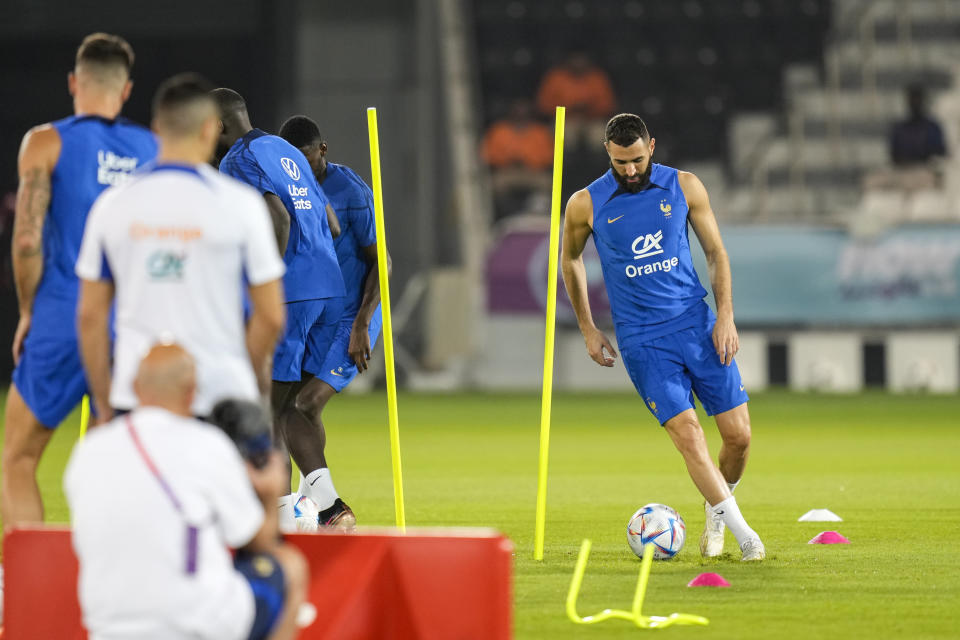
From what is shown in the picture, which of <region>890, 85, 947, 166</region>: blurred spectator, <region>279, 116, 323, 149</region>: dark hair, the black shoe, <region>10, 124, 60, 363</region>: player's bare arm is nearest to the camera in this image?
<region>10, 124, 60, 363</region>: player's bare arm

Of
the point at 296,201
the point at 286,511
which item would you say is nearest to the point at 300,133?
the point at 296,201

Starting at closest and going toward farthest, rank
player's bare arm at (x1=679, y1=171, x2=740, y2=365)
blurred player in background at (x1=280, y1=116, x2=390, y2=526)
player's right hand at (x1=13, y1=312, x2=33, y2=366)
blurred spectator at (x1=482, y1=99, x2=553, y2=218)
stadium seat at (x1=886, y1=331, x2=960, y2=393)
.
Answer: player's right hand at (x1=13, y1=312, x2=33, y2=366) → player's bare arm at (x1=679, y1=171, x2=740, y2=365) → blurred player in background at (x1=280, y1=116, x2=390, y2=526) → stadium seat at (x1=886, y1=331, x2=960, y2=393) → blurred spectator at (x1=482, y1=99, x2=553, y2=218)

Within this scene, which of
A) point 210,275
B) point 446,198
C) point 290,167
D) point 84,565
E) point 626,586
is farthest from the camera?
point 446,198

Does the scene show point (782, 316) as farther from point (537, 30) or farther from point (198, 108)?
point (198, 108)

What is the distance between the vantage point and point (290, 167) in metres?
8.10

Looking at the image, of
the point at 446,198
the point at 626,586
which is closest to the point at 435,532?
the point at 626,586

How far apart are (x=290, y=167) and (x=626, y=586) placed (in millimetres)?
2585

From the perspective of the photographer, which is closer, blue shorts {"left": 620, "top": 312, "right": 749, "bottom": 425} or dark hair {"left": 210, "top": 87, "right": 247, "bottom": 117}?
dark hair {"left": 210, "top": 87, "right": 247, "bottom": 117}

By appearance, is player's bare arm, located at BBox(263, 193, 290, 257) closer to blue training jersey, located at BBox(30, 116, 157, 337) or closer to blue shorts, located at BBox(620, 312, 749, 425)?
blue training jersey, located at BBox(30, 116, 157, 337)

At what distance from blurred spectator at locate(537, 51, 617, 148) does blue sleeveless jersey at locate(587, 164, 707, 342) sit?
52.8 ft

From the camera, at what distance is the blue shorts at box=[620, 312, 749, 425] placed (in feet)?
27.7

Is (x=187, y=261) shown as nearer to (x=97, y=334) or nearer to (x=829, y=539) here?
(x=97, y=334)

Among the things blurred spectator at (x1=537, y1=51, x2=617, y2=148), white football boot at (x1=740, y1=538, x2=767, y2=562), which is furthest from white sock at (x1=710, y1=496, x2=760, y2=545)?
blurred spectator at (x1=537, y1=51, x2=617, y2=148)

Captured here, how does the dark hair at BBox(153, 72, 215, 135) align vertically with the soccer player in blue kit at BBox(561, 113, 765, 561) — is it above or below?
above
